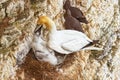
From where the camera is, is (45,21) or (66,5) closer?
(45,21)

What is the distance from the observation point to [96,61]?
3682 mm

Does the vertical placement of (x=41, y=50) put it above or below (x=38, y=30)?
below

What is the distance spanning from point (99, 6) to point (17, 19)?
71 cm

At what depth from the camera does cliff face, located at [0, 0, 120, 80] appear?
3.24 m

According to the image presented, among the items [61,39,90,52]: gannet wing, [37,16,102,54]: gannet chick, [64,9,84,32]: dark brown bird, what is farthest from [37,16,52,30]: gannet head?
[64,9,84,32]: dark brown bird

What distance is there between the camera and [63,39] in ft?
10.6

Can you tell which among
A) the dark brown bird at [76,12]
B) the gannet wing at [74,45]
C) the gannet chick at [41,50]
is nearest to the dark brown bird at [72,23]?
the dark brown bird at [76,12]

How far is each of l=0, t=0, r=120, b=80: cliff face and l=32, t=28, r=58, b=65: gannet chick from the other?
9 centimetres

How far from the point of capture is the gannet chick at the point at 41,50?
318 cm

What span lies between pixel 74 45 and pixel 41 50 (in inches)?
7.8

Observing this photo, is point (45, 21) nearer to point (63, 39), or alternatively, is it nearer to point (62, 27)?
point (63, 39)

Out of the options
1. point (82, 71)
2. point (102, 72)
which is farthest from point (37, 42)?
point (102, 72)

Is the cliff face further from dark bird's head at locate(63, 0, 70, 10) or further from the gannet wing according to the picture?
the gannet wing

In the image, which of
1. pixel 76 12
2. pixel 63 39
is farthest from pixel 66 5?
pixel 63 39
